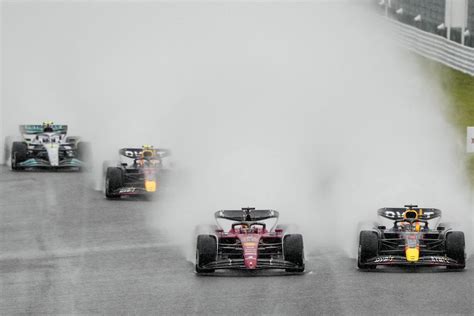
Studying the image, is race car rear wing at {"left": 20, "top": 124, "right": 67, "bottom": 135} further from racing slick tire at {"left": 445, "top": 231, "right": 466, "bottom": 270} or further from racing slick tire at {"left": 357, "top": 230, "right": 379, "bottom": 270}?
racing slick tire at {"left": 445, "top": 231, "right": 466, "bottom": 270}

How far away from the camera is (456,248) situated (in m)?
21.4

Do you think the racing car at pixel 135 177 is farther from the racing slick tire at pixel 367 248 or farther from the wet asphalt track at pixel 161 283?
the racing slick tire at pixel 367 248

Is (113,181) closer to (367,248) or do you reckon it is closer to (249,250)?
(249,250)

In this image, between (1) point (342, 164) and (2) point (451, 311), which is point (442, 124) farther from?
(2) point (451, 311)

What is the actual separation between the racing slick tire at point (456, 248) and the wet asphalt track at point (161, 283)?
19 cm

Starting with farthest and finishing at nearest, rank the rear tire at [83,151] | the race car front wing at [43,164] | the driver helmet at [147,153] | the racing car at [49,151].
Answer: the rear tire at [83,151]
the race car front wing at [43,164]
the racing car at [49,151]
the driver helmet at [147,153]

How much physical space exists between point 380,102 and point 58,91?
13.6m

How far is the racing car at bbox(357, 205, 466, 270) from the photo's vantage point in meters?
21.4

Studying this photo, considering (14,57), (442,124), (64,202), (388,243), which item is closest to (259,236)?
(388,243)

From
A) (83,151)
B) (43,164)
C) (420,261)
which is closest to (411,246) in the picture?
(420,261)

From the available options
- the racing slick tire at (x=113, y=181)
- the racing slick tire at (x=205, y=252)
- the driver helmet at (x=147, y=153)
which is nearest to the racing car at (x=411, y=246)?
the racing slick tire at (x=205, y=252)

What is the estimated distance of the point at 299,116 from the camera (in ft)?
144

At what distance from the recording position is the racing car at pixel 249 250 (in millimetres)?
21188

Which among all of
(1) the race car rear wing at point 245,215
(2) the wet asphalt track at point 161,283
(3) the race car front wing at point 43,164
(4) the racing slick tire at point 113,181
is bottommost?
(2) the wet asphalt track at point 161,283
